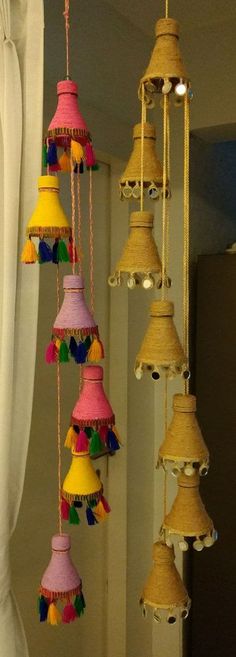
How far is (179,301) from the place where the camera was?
2312 millimetres

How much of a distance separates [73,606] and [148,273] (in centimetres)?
55

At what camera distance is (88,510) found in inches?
40.6

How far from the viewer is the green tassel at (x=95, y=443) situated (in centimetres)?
98

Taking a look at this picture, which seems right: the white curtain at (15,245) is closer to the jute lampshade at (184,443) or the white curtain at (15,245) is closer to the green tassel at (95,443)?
the green tassel at (95,443)

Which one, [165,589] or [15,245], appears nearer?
[165,589]

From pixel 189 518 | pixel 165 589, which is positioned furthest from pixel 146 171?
pixel 165 589

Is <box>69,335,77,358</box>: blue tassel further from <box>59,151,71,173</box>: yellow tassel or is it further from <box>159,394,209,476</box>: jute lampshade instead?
<box>59,151,71,173</box>: yellow tassel

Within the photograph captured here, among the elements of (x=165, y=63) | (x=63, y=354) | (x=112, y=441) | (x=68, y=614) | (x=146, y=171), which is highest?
(x=165, y=63)

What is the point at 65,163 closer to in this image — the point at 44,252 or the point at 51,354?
the point at 44,252

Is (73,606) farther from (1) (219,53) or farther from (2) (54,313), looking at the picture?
(1) (219,53)

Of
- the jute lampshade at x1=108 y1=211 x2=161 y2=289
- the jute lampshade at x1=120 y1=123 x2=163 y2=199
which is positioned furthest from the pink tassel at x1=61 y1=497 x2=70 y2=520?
the jute lampshade at x1=120 y1=123 x2=163 y2=199

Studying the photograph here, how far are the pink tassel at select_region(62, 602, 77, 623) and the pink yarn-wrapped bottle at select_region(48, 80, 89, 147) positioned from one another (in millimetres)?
740

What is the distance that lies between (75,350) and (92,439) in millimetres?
139

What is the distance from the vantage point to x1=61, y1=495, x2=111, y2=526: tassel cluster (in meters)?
1.01
